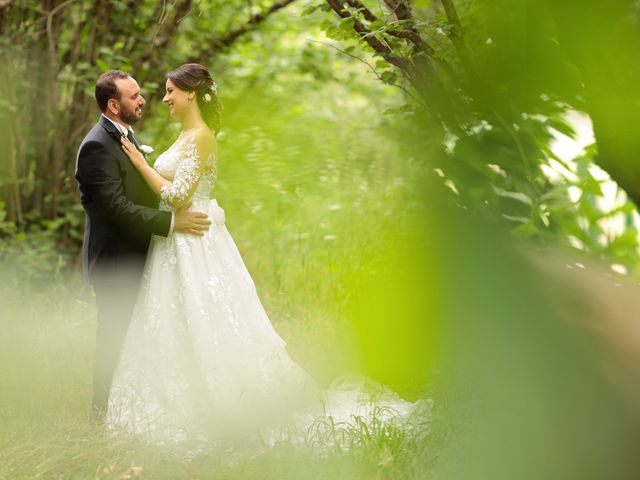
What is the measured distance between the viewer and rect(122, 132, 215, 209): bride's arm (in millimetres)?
3252

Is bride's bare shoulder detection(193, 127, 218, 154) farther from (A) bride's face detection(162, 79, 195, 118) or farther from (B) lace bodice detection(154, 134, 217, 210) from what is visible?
(A) bride's face detection(162, 79, 195, 118)

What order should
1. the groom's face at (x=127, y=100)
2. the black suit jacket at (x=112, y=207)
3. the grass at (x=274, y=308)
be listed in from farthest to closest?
the groom's face at (x=127, y=100), the black suit jacket at (x=112, y=207), the grass at (x=274, y=308)

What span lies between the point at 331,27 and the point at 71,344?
276 cm

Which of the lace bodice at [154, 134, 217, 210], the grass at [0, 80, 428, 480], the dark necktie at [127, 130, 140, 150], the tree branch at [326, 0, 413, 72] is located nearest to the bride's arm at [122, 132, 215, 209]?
the lace bodice at [154, 134, 217, 210]

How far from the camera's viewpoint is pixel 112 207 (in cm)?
322

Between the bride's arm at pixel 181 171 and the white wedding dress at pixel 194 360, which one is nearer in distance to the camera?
the bride's arm at pixel 181 171

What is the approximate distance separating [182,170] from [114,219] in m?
0.35

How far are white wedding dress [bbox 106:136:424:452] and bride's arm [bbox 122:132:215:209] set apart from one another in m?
0.04

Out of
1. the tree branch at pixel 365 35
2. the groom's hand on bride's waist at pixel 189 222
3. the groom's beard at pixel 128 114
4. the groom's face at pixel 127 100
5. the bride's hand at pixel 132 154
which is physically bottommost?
the groom's hand on bride's waist at pixel 189 222

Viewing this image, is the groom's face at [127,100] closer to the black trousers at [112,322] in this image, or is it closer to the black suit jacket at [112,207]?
the black suit jacket at [112,207]

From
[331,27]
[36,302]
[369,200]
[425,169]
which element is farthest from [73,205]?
[425,169]

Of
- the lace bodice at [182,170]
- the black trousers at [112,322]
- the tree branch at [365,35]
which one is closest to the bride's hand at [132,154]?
the lace bodice at [182,170]

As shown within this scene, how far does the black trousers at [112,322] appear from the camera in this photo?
3453mm

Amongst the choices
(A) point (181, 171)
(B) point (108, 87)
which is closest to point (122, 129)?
(B) point (108, 87)
